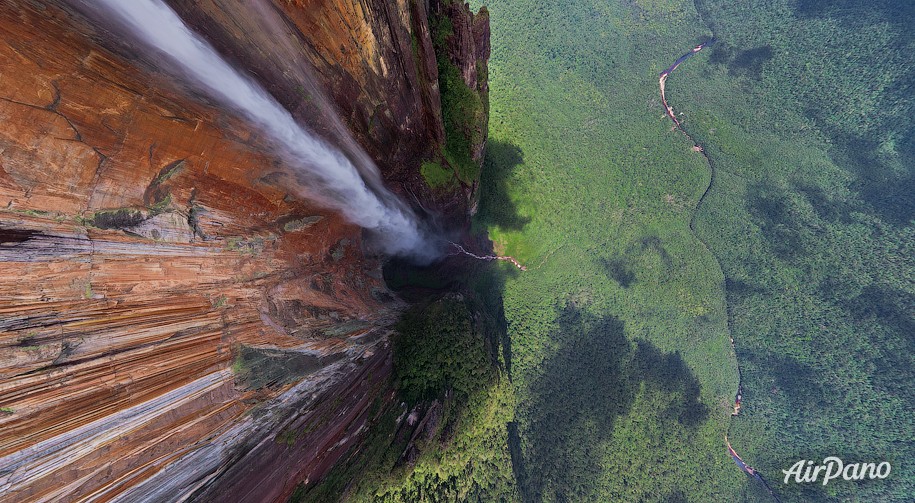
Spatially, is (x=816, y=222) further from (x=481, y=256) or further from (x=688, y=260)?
(x=481, y=256)

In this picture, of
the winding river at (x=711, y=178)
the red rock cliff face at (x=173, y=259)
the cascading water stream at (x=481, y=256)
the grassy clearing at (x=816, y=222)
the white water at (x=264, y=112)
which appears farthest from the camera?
the winding river at (x=711, y=178)

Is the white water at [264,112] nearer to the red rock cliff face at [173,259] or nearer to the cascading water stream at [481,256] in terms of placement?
the red rock cliff face at [173,259]

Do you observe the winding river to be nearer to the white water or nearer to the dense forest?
the dense forest

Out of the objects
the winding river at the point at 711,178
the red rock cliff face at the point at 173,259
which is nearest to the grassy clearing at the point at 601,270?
the winding river at the point at 711,178

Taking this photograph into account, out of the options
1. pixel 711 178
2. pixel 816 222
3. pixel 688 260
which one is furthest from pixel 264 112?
pixel 816 222

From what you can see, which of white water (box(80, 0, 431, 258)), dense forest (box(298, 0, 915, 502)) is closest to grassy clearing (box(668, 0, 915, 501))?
dense forest (box(298, 0, 915, 502))

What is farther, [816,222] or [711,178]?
[711,178]

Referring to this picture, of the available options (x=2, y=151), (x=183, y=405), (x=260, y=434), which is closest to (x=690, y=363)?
(x=260, y=434)
